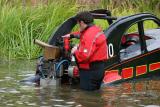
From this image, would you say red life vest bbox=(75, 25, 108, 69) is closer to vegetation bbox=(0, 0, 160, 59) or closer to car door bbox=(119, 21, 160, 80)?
car door bbox=(119, 21, 160, 80)

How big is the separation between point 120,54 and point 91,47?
5.47 ft

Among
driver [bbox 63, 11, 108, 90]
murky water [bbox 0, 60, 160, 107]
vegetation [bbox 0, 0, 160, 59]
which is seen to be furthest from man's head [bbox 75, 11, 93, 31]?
vegetation [bbox 0, 0, 160, 59]

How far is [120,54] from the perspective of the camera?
12.8m

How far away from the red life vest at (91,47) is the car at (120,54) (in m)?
0.58

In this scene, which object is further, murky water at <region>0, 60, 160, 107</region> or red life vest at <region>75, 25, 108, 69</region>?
red life vest at <region>75, 25, 108, 69</region>

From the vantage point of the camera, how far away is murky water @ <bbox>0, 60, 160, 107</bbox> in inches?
417

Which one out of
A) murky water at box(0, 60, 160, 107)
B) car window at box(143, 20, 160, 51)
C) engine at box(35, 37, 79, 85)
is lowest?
murky water at box(0, 60, 160, 107)

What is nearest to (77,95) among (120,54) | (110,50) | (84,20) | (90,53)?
(90,53)

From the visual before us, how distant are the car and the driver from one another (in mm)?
381

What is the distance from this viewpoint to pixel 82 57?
1134 cm

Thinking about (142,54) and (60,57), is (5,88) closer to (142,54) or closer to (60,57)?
(60,57)

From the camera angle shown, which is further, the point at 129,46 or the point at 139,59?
the point at 129,46

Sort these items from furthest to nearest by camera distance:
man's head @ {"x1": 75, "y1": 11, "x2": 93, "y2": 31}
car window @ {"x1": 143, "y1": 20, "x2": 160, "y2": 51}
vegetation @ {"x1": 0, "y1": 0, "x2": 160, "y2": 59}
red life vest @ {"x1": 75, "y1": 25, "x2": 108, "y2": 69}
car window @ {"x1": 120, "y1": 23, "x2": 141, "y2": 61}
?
vegetation @ {"x1": 0, "y1": 0, "x2": 160, "y2": 59} < car window @ {"x1": 143, "y1": 20, "x2": 160, "y2": 51} < car window @ {"x1": 120, "y1": 23, "x2": 141, "y2": 61} < man's head @ {"x1": 75, "y1": 11, "x2": 93, "y2": 31} < red life vest @ {"x1": 75, "y1": 25, "x2": 108, "y2": 69}

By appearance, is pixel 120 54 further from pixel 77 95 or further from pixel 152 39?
pixel 77 95
